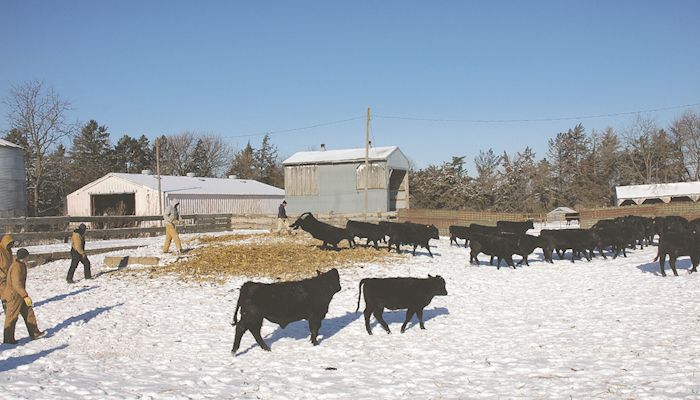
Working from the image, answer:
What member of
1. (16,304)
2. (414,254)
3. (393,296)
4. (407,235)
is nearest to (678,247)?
(414,254)

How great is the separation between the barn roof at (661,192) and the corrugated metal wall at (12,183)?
59.4 metres

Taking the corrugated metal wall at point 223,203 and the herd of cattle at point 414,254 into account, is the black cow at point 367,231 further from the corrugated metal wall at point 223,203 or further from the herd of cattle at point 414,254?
the corrugated metal wall at point 223,203

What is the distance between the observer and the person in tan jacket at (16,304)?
9.08 meters

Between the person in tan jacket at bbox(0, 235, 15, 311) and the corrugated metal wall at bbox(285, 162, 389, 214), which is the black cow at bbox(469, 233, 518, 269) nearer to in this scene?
the person in tan jacket at bbox(0, 235, 15, 311)

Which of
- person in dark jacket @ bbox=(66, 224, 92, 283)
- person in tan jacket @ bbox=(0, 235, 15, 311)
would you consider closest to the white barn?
person in dark jacket @ bbox=(66, 224, 92, 283)

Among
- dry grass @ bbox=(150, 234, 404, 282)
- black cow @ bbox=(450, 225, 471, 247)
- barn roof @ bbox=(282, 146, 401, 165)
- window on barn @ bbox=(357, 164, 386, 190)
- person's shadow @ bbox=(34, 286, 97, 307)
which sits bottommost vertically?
person's shadow @ bbox=(34, 286, 97, 307)

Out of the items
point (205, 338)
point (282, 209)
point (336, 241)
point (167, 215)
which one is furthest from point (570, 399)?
point (282, 209)

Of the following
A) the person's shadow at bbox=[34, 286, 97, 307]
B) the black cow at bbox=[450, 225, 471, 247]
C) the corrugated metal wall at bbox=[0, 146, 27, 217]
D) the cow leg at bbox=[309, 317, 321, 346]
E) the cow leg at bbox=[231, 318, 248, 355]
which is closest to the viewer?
the cow leg at bbox=[231, 318, 248, 355]

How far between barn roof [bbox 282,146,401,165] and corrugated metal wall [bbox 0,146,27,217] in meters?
19.2

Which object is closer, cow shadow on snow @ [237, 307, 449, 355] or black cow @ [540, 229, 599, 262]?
cow shadow on snow @ [237, 307, 449, 355]

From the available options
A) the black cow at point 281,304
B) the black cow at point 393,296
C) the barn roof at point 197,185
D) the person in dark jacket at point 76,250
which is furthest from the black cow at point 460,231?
the barn roof at point 197,185

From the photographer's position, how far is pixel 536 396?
645cm

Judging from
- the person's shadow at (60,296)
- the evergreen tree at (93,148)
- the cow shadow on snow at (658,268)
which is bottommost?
the cow shadow on snow at (658,268)

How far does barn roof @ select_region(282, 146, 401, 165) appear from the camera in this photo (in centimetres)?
4083
